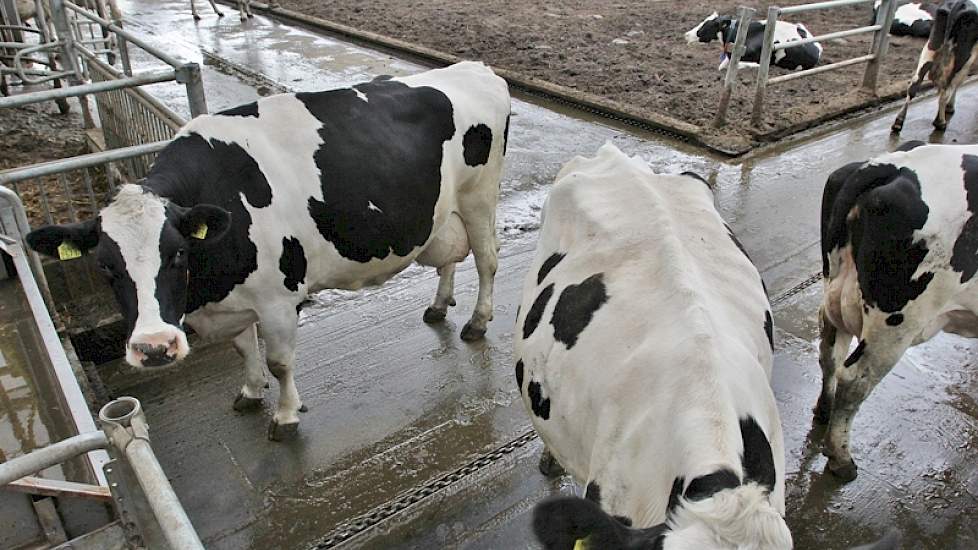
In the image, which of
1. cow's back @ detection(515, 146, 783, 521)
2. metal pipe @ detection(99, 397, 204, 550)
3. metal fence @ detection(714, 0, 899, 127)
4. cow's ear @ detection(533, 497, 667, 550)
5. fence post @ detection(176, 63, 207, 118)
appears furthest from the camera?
metal fence @ detection(714, 0, 899, 127)

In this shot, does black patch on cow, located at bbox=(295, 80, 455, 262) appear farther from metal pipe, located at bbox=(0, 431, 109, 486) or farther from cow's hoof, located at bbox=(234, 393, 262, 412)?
metal pipe, located at bbox=(0, 431, 109, 486)

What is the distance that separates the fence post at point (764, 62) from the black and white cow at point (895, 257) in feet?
15.3

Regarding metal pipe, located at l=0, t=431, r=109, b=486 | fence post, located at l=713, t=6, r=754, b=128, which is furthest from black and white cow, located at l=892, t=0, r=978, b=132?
metal pipe, located at l=0, t=431, r=109, b=486

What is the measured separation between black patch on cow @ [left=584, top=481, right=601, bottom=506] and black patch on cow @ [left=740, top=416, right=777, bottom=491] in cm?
49

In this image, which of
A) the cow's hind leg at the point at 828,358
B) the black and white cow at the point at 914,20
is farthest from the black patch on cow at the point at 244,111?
the black and white cow at the point at 914,20

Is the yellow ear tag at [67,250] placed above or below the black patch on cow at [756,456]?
above

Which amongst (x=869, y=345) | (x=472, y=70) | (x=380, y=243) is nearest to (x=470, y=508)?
(x=380, y=243)

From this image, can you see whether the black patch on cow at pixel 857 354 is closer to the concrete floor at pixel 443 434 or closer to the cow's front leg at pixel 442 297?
the concrete floor at pixel 443 434

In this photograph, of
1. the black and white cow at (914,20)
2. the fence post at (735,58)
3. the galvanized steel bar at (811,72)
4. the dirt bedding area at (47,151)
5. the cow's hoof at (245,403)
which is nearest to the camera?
the cow's hoof at (245,403)

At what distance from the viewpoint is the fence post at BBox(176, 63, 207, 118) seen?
167 inches

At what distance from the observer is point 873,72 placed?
9.35 metres

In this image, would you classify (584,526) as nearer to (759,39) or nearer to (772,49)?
(772,49)

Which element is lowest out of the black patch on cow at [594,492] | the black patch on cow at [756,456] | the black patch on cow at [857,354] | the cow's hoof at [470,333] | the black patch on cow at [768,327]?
the cow's hoof at [470,333]

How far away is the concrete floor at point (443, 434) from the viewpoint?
3.35 metres
